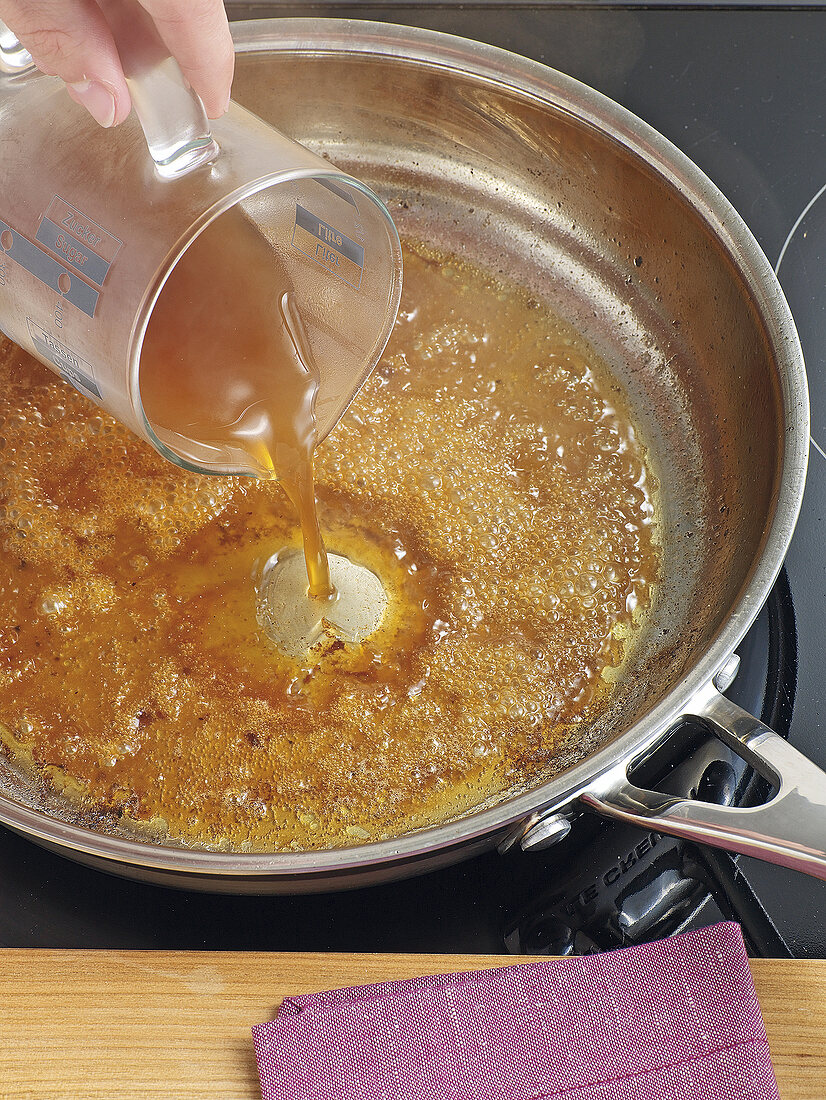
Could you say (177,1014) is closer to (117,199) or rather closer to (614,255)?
(117,199)

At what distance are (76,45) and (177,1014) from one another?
1.68ft

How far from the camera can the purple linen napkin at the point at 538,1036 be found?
52cm

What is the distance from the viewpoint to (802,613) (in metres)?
0.70

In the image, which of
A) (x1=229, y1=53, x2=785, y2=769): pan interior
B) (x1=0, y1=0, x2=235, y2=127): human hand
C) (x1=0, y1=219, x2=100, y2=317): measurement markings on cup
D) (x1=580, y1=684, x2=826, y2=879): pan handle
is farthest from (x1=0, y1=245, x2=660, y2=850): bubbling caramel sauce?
(x1=0, y1=0, x2=235, y2=127): human hand

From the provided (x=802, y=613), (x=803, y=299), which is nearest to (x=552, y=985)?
(x=802, y=613)

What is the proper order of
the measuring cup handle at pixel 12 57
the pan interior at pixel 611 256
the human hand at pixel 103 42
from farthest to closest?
the pan interior at pixel 611 256 < the measuring cup handle at pixel 12 57 < the human hand at pixel 103 42

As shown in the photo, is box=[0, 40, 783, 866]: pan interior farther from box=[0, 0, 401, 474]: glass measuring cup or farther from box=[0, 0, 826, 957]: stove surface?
box=[0, 0, 401, 474]: glass measuring cup

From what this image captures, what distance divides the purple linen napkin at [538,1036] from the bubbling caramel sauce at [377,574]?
0.13m

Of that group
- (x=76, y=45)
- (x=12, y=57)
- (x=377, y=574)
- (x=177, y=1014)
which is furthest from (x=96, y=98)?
(x=177, y=1014)

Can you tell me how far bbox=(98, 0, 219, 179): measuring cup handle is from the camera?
494 mm

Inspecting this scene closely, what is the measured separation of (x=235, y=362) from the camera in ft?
2.09

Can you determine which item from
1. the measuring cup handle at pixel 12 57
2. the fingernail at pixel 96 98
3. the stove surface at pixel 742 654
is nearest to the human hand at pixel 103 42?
the fingernail at pixel 96 98

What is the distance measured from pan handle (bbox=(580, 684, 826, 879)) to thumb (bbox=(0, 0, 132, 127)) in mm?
441

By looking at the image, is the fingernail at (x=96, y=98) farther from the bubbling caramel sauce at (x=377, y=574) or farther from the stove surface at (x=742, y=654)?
the stove surface at (x=742, y=654)
